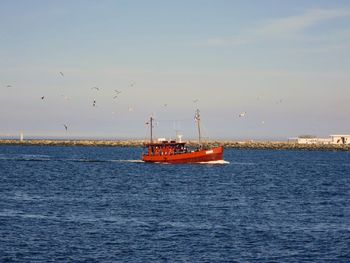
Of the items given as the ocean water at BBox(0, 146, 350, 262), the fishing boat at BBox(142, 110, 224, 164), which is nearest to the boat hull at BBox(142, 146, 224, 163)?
the fishing boat at BBox(142, 110, 224, 164)

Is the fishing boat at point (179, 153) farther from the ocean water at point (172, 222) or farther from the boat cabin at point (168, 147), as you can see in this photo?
the ocean water at point (172, 222)

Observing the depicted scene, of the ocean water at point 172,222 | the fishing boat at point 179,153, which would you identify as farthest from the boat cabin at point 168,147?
the ocean water at point 172,222

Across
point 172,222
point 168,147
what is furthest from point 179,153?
point 172,222

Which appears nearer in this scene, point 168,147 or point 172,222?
point 172,222

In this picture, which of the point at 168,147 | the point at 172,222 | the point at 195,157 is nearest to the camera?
the point at 172,222

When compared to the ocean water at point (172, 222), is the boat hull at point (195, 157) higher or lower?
higher

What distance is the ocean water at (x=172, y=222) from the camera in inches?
1404

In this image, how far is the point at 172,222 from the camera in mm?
46156

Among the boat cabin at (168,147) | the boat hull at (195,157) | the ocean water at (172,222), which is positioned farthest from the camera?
the boat cabin at (168,147)

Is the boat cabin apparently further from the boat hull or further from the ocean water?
the ocean water

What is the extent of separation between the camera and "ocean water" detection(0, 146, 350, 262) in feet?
117

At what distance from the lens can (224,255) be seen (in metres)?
35.5

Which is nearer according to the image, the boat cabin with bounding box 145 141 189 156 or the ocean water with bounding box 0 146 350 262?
the ocean water with bounding box 0 146 350 262

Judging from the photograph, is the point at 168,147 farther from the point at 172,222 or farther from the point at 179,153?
the point at 172,222
